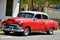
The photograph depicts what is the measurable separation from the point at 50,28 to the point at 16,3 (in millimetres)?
8650

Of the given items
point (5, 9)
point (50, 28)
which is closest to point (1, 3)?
point (5, 9)

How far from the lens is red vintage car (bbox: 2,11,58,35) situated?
1848 cm

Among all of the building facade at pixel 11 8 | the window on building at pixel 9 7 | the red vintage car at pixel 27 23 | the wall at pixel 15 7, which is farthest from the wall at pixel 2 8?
the red vintage car at pixel 27 23

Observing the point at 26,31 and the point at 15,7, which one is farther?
the point at 15,7

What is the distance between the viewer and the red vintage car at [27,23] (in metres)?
18.5

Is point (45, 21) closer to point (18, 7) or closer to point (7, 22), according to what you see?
point (7, 22)

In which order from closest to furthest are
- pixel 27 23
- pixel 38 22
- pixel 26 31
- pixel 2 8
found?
pixel 27 23 → pixel 26 31 → pixel 38 22 → pixel 2 8

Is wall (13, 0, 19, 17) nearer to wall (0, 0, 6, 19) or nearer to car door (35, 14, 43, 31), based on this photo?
wall (0, 0, 6, 19)

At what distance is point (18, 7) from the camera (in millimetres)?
29391

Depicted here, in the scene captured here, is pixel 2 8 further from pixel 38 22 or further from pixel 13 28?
pixel 13 28

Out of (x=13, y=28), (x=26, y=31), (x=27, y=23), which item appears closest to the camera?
(x=13, y=28)

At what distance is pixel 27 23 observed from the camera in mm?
18891

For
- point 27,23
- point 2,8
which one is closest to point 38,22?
point 27,23

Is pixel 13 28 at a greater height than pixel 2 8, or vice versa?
pixel 2 8
